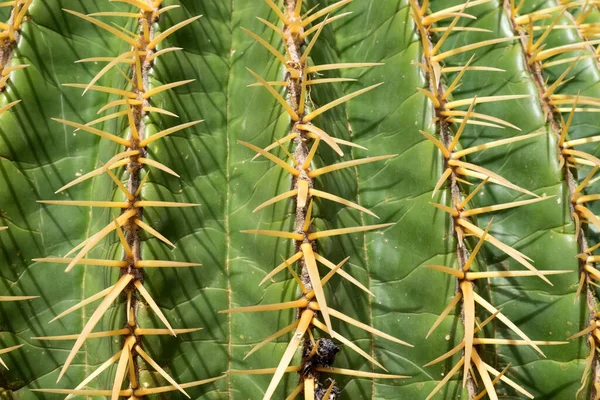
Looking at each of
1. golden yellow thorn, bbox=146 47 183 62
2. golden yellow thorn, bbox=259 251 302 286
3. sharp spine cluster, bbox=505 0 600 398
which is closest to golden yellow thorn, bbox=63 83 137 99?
golden yellow thorn, bbox=146 47 183 62

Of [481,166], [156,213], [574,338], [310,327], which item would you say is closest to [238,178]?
[156,213]

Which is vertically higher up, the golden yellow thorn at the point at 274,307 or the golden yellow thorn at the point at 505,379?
the golden yellow thorn at the point at 274,307

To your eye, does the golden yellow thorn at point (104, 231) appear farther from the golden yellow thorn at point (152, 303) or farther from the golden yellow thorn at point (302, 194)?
the golden yellow thorn at point (302, 194)

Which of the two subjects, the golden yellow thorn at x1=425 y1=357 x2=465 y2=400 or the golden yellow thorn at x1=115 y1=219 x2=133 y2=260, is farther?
the golden yellow thorn at x1=425 y1=357 x2=465 y2=400

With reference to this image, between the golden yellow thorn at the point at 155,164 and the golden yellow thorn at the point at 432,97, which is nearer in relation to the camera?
the golden yellow thorn at the point at 155,164

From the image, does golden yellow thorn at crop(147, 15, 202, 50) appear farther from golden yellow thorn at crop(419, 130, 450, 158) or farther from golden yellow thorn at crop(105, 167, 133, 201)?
golden yellow thorn at crop(419, 130, 450, 158)

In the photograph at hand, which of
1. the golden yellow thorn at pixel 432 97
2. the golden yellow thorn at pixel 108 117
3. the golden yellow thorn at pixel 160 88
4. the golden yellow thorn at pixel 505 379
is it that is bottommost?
the golden yellow thorn at pixel 505 379

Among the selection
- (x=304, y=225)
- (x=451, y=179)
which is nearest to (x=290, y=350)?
(x=304, y=225)

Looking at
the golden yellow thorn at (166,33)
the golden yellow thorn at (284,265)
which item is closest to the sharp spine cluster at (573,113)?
the golden yellow thorn at (284,265)
